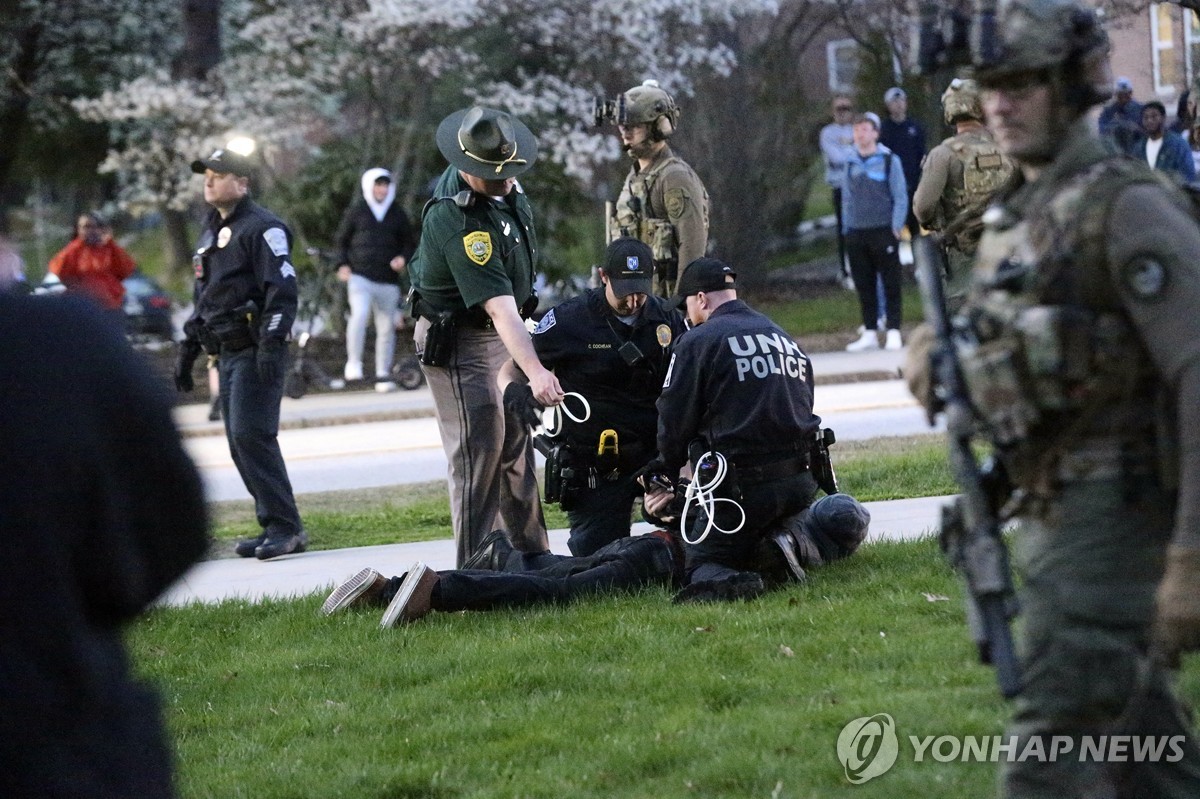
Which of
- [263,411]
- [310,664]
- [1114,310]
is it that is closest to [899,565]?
[310,664]

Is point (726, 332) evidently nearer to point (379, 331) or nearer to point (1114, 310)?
point (1114, 310)

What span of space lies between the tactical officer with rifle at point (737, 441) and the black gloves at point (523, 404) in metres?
0.56

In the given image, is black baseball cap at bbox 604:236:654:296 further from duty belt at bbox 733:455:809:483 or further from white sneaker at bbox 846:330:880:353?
white sneaker at bbox 846:330:880:353

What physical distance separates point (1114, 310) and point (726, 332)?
382 centimetres

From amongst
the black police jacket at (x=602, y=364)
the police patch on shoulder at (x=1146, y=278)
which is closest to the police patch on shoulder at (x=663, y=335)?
the black police jacket at (x=602, y=364)

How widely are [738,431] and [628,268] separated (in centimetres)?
117

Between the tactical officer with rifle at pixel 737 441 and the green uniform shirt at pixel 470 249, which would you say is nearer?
the tactical officer with rifle at pixel 737 441

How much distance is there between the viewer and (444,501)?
10.7 metres

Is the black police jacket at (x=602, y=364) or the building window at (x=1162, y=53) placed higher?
the building window at (x=1162, y=53)

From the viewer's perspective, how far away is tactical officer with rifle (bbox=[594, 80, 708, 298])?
9.10m

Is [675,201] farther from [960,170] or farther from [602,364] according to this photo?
[602,364]

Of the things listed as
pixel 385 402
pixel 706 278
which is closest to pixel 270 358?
pixel 706 278

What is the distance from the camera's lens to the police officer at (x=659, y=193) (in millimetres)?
9102
